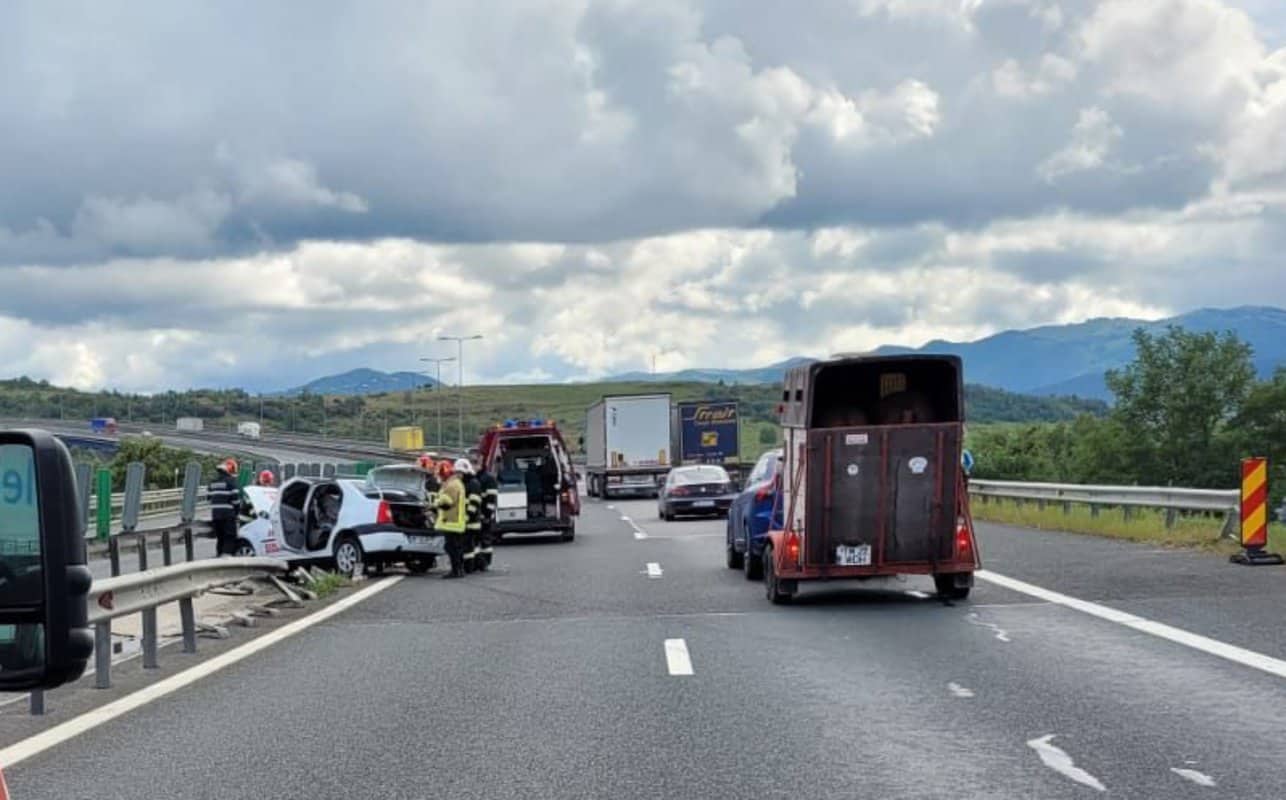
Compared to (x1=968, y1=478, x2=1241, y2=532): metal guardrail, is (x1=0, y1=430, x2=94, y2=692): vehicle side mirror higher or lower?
higher

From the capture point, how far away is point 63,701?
1055 cm

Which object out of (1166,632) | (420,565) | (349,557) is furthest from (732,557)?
(1166,632)

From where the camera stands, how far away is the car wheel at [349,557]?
22.1m

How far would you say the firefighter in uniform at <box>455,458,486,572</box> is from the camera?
22.0 metres

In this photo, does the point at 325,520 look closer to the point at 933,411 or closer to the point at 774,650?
the point at 933,411

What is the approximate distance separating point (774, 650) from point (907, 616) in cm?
288

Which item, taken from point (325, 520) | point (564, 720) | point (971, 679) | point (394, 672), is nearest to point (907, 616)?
point (971, 679)

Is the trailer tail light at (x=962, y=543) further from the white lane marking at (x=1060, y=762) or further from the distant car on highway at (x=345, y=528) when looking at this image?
the distant car on highway at (x=345, y=528)

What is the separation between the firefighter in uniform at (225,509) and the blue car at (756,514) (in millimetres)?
8806

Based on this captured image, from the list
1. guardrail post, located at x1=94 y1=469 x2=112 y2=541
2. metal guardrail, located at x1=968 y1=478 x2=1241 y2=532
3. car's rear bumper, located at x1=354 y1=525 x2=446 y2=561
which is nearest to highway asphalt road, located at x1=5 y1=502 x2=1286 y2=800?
metal guardrail, located at x1=968 y1=478 x2=1241 y2=532

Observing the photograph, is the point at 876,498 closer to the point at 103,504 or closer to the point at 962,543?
the point at 962,543

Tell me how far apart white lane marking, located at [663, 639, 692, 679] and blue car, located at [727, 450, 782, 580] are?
551 cm

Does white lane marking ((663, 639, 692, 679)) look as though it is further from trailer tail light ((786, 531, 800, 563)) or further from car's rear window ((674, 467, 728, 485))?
car's rear window ((674, 467, 728, 485))

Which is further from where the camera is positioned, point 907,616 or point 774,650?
point 907,616
